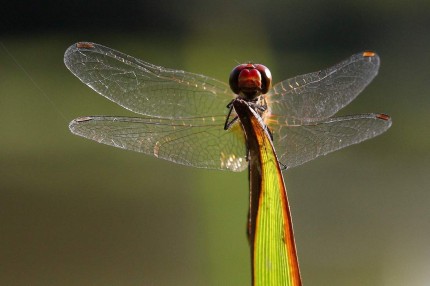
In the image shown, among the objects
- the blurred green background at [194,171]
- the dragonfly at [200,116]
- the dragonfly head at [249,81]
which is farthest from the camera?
the blurred green background at [194,171]

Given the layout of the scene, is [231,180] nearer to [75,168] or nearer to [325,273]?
[325,273]

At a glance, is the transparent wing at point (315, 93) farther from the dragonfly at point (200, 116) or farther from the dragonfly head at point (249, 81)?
the dragonfly head at point (249, 81)

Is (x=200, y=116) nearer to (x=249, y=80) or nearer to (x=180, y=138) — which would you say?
(x=180, y=138)

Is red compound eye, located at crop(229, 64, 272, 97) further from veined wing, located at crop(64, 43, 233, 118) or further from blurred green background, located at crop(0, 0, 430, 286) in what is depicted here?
blurred green background, located at crop(0, 0, 430, 286)

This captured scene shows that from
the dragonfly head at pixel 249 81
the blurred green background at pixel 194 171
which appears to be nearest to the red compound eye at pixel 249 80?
the dragonfly head at pixel 249 81

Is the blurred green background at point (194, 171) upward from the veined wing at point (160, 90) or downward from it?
upward

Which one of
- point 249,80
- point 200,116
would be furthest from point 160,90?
point 249,80
